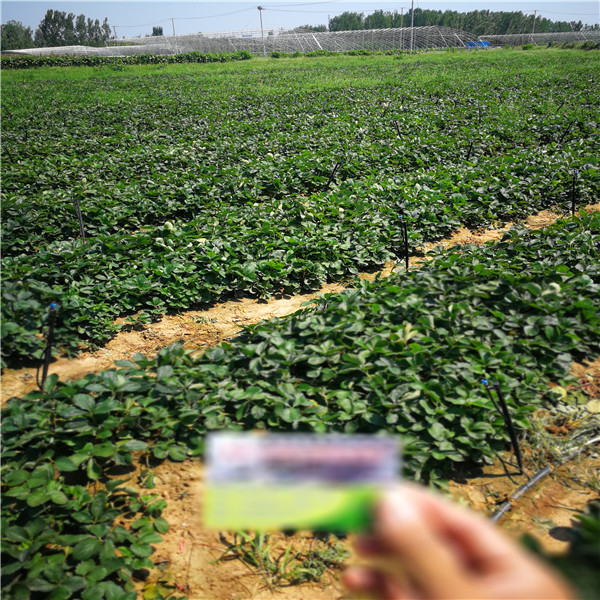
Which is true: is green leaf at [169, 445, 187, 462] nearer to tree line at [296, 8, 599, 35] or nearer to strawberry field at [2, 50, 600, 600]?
strawberry field at [2, 50, 600, 600]

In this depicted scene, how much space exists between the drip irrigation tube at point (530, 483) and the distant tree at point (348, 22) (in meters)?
90.0

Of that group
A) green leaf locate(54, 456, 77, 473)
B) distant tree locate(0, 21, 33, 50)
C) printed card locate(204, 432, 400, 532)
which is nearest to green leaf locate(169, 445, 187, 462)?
green leaf locate(54, 456, 77, 473)

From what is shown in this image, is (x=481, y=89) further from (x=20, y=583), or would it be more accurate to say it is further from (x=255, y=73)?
(x=20, y=583)

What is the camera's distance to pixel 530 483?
8.54ft

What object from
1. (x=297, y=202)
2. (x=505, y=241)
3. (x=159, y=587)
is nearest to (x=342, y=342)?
(x=159, y=587)

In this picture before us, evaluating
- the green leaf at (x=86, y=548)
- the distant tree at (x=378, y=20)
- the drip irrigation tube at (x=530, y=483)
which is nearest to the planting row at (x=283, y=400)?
the green leaf at (x=86, y=548)

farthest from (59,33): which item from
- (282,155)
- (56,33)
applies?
(282,155)

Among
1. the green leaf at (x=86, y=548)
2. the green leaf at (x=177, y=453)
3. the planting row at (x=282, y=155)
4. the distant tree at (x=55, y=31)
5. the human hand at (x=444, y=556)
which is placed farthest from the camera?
the distant tree at (x=55, y=31)

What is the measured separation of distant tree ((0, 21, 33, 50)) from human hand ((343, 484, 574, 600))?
71436 millimetres

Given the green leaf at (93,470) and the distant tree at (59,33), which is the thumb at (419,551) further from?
the distant tree at (59,33)

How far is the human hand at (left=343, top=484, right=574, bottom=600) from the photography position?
18.0 inches

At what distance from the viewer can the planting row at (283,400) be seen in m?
2.13

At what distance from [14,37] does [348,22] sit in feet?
169

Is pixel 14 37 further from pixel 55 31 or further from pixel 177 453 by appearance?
pixel 177 453
